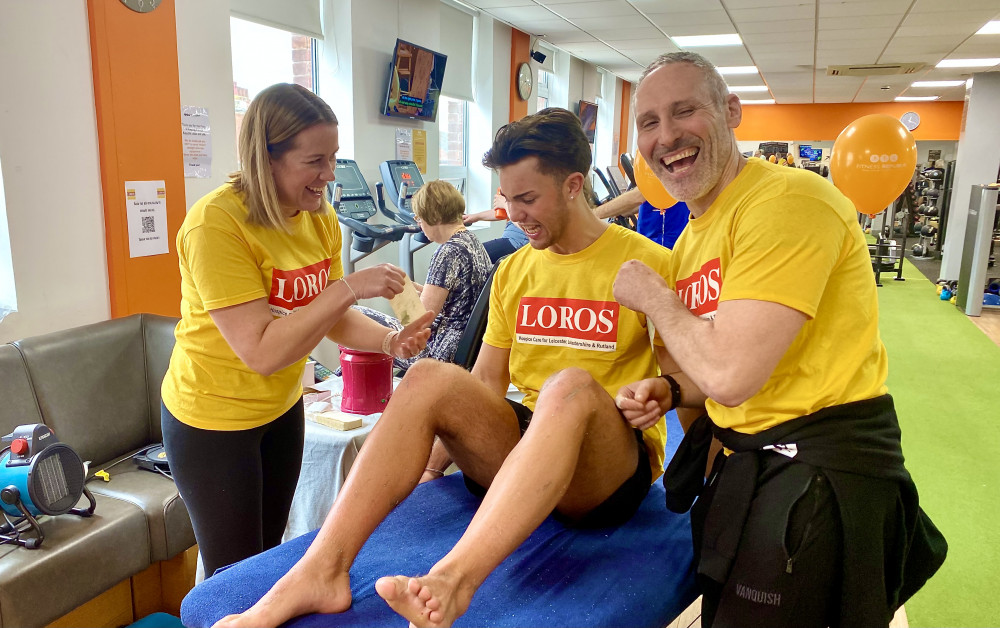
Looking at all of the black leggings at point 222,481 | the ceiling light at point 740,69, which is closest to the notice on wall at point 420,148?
the black leggings at point 222,481

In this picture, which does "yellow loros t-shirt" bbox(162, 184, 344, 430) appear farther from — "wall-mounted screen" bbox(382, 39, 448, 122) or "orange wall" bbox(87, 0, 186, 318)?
"wall-mounted screen" bbox(382, 39, 448, 122)

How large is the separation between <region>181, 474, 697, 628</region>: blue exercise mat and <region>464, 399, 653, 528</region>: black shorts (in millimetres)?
21

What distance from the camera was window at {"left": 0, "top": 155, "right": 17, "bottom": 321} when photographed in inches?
105

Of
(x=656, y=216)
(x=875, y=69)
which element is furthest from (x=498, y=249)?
(x=875, y=69)

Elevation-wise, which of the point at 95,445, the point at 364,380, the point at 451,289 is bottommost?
the point at 95,445

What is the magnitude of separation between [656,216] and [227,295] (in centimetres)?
302

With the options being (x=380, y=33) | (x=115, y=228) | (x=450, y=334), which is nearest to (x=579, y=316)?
(x=450, y=334)

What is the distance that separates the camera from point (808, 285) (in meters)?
1.18

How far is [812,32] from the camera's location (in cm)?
738

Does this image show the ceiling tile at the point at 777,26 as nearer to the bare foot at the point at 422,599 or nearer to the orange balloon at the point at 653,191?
the orange balloon at the point at 653,191

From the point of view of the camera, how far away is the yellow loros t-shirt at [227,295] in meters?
1.56

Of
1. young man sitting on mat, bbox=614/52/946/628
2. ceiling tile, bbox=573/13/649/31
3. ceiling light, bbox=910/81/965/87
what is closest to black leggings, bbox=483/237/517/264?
young man sitting on mat, bbox=614/52/946/628

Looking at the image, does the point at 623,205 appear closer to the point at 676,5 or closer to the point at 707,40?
the point at 676,5

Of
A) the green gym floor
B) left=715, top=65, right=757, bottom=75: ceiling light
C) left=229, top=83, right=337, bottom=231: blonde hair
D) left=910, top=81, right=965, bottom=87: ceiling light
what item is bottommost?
the green gym floor
